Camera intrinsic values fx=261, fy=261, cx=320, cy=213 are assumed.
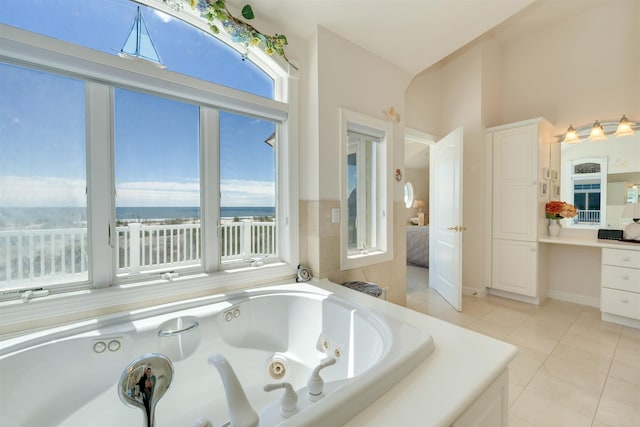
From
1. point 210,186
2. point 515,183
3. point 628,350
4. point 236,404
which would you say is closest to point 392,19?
point 210,186

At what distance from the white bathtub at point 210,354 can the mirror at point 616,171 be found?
3.23 metres

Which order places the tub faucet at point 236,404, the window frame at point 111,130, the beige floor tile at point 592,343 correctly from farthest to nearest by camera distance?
the beige floor tile at point 592,343, the window frame at point 111,130, the tub faucet at point 236,404

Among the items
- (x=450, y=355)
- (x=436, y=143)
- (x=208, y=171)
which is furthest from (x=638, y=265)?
(x=208, y=171)

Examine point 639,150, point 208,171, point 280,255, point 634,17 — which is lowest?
point 280,255

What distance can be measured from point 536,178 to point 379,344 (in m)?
2.93

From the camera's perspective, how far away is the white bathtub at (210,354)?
91 cm

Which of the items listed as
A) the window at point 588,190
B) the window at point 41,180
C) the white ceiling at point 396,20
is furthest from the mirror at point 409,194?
the window at point 41,180

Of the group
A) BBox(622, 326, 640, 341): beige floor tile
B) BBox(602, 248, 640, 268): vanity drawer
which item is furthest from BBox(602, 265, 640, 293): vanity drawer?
BBox(622, 326, 640, 341): beige floor tile

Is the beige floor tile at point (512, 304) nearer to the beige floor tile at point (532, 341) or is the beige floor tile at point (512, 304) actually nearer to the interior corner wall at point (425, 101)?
the beige floor tile at point (532, 341)

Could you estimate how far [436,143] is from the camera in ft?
11.5

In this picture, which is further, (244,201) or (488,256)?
(488,256)

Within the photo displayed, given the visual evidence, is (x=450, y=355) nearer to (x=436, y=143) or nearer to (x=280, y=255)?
(x=280, y=255)

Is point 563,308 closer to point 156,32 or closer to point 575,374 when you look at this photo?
point 575,374

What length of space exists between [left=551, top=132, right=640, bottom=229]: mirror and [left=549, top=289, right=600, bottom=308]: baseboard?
83cm
